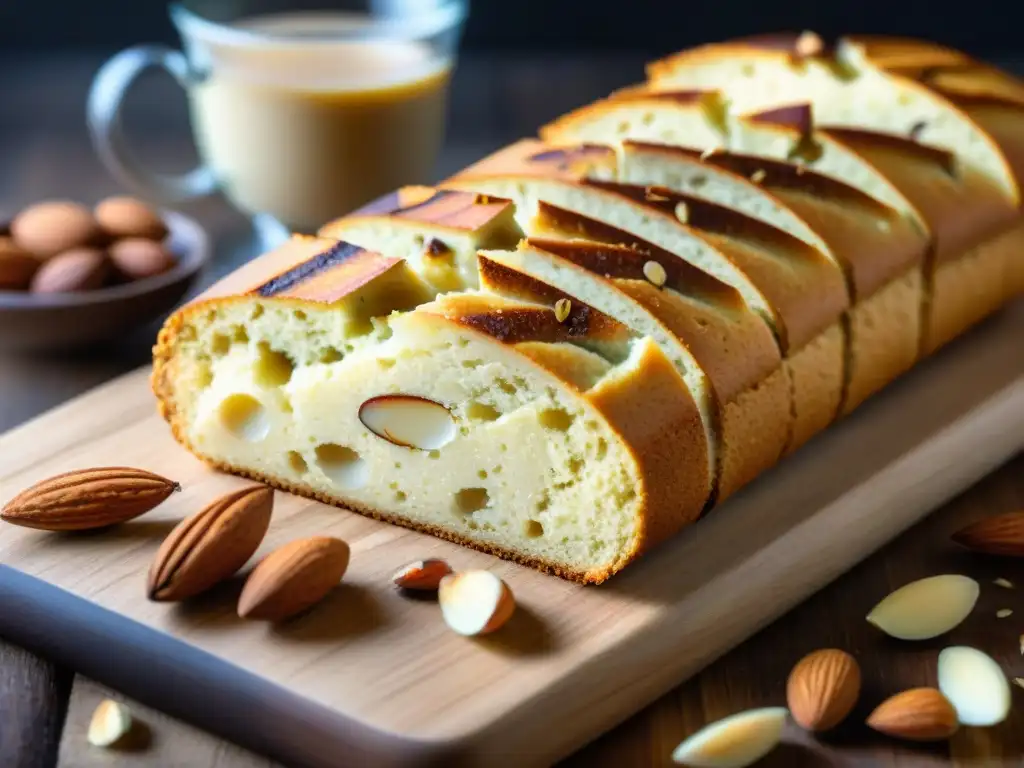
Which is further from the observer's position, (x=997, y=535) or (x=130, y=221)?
(x=130, y=221)

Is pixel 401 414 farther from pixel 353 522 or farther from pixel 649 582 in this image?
pixel 649 582

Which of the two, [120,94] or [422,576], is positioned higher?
[120,94]

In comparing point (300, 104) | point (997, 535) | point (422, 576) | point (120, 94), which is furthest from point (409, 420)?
point (120, 94)

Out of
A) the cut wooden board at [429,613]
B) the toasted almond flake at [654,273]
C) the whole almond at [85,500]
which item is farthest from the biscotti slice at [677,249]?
the whole almond at [85,500]

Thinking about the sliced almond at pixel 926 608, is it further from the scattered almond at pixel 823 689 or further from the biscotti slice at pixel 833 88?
the biscotti slice at pixel 833 88

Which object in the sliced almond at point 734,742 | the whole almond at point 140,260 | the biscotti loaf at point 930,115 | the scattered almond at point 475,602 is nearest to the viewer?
the sliced almond at point 734,742

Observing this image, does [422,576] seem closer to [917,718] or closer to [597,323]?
[597,323]
